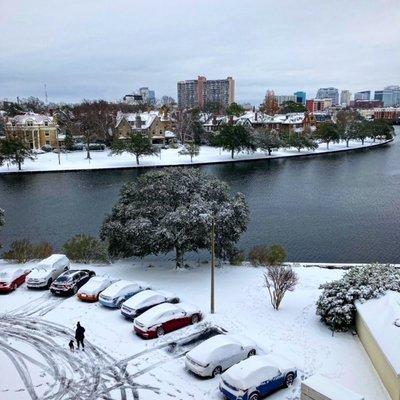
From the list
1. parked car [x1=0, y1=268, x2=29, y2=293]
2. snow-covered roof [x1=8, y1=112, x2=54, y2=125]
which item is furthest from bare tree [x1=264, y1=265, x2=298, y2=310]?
snow-covered roof [x1=8, y1=112, x2=54, y2=125]

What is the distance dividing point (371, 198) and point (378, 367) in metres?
32.7

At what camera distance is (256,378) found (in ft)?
37.0

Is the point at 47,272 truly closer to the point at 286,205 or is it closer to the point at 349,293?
the point at 349,293

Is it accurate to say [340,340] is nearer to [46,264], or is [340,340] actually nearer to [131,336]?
[131,336]

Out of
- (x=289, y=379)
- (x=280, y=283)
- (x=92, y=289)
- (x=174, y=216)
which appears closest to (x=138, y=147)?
(x=174, y=216)

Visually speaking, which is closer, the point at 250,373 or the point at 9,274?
the point at 250,373

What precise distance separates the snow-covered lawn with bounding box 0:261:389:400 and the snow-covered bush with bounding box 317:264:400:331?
1.56ft

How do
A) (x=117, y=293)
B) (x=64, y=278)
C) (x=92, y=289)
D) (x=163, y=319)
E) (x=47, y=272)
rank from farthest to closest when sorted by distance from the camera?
(x=47, y=272) < (x=64, y=278) < (x=92, y=289) < (x=117, y=293) < (x=163, y=319)

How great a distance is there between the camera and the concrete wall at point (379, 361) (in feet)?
36.5

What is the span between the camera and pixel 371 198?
140 feet

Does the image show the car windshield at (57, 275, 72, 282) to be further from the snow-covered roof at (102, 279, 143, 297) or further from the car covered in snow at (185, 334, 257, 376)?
the car covered in snow at (185, 334, 257, 376)

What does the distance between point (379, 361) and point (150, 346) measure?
7.02 meters

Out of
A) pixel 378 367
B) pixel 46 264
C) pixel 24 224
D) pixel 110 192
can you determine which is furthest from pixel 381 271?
pixel 110 192

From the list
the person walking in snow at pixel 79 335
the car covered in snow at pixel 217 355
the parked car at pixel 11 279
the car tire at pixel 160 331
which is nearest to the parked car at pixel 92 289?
the parked car at pixel 11 279
